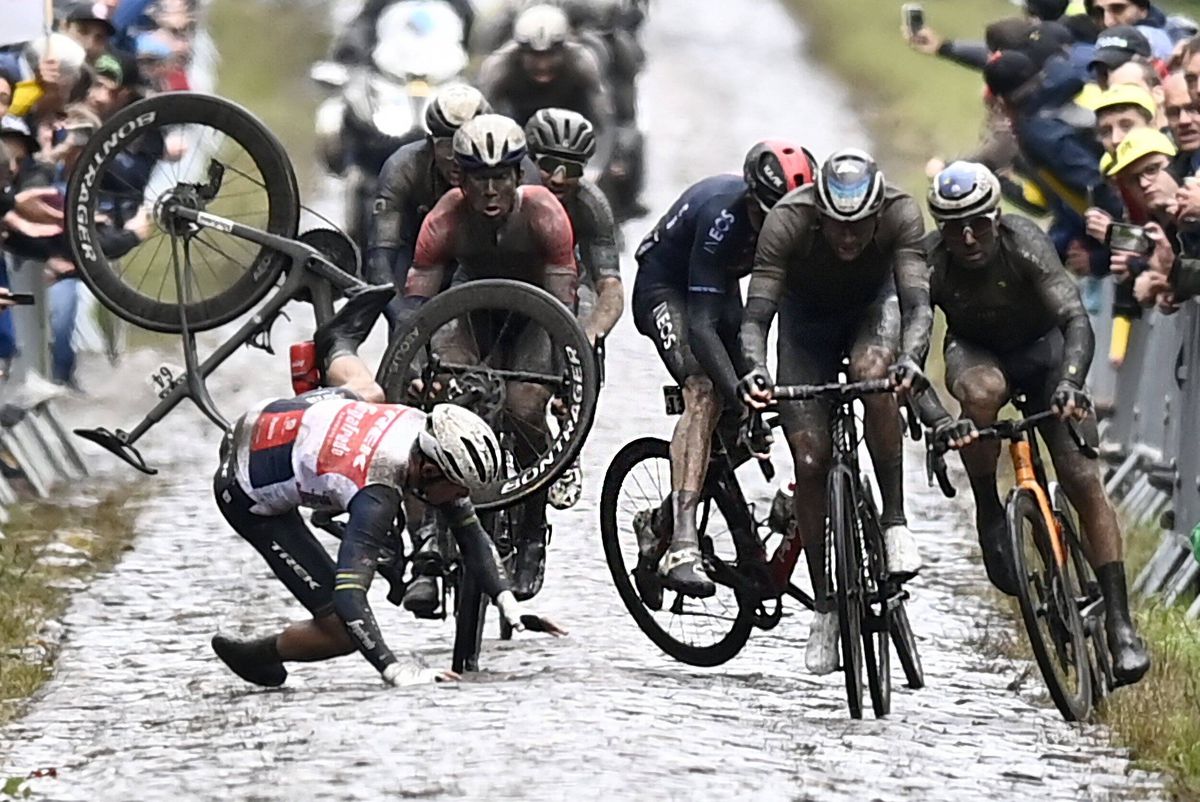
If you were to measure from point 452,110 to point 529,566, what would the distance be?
202 cm

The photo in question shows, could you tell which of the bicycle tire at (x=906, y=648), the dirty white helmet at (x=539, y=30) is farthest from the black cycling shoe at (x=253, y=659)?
the dirty white helmet at (x=539, y=30)

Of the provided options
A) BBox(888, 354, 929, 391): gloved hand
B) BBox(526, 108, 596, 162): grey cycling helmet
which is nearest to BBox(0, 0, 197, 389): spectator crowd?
BBox(526, 108, 596, 162): grey cycling helmet

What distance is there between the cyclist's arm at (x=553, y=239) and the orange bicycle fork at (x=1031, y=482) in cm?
213

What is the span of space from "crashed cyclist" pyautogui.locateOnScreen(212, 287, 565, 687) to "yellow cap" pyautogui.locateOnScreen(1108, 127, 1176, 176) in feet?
15.0

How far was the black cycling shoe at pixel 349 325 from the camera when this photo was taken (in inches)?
508

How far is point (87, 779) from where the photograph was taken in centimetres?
1066

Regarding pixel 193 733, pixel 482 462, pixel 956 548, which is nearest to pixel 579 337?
pixel 482 462

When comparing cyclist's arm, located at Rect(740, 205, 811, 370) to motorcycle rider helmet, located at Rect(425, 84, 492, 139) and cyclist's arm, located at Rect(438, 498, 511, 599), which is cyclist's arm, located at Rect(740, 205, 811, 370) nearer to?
cyclist's arm, located at Rect(438, 498, 511, 599)

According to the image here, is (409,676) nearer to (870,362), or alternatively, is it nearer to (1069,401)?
(870,362)

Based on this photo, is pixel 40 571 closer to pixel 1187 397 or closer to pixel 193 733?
pixel 193 733

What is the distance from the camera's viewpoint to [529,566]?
13.3 meters

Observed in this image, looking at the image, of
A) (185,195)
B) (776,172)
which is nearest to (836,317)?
(776,172)

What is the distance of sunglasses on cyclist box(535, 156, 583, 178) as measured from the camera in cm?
1448

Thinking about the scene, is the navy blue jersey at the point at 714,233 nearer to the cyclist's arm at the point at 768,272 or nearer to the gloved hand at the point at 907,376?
the cyclist's arm at the point at 768,272
